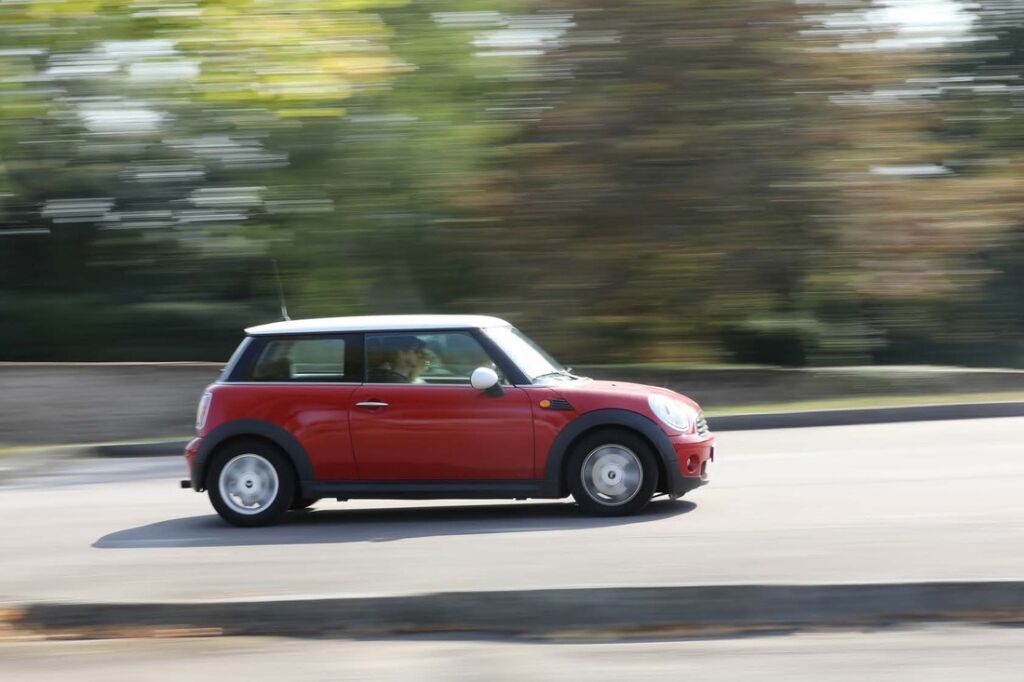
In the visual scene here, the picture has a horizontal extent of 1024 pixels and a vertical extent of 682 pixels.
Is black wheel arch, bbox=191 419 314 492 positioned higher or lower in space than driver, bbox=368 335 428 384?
lower

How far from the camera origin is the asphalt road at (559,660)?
5297 mm

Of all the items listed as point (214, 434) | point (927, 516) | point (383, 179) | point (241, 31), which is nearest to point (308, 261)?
point (383, 179)

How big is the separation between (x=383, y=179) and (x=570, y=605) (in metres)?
17.9

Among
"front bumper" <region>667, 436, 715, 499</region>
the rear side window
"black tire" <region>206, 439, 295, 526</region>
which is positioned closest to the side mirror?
the rear side window

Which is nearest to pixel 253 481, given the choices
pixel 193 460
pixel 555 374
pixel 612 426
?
pixel 193 460

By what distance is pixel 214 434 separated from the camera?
31.6ft

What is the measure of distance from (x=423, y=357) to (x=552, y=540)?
1.81 metres

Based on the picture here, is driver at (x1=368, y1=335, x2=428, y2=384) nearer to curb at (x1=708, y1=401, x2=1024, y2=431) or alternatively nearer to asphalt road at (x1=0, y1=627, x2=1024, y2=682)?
asphalt road at (x1=0, y1=627, x2=1024, y2=682)

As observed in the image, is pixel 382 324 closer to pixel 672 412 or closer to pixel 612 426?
pixel 612 426

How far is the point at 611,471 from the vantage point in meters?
9.29

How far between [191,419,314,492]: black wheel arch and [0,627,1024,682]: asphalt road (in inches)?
134

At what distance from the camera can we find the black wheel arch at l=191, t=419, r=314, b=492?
951cm

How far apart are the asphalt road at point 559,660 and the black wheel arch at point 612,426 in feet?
10.7

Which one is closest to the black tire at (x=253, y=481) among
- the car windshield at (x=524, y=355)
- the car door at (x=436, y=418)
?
the car door at (x=436, y=418)
